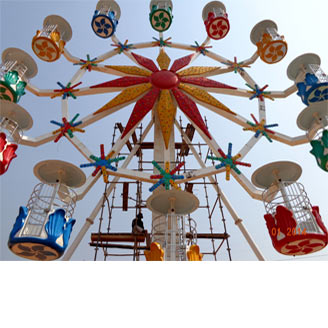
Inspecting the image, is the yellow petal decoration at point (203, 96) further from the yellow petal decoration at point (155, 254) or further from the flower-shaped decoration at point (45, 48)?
the yellow petal decoration at point (155, 254)

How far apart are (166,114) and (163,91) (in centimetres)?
113

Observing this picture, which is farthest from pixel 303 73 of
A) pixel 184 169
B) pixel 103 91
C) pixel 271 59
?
pixel 103 91

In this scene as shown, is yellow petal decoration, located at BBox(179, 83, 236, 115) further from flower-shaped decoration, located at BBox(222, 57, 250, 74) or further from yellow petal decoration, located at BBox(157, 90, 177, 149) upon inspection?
flower-shaped decoration, located at BBox(222, 57, 250, 74)

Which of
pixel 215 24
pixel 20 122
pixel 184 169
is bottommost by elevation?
pixel 20 122

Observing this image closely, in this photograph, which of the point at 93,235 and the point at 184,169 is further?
the point at 184,169

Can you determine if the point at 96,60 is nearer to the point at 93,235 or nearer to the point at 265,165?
the point at 93,235

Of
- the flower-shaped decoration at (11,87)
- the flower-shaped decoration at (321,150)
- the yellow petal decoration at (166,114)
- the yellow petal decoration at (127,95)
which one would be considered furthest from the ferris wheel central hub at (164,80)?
the flower-shaped decoration at (321,150)

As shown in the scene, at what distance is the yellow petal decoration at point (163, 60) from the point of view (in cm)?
1314

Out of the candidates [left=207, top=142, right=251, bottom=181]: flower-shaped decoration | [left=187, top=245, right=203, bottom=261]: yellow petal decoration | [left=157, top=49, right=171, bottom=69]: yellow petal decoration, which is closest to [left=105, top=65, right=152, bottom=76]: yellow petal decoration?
[left=157, top=49, right=171, bottom=69]: yellow petal decoration

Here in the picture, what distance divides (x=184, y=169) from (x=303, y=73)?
21.4ft

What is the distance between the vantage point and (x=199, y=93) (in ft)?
39.7

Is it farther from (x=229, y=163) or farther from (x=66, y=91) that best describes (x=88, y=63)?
(x=229, y=163)

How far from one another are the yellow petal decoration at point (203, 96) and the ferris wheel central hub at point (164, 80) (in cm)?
35

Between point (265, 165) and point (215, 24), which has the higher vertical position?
point (215, 24)
